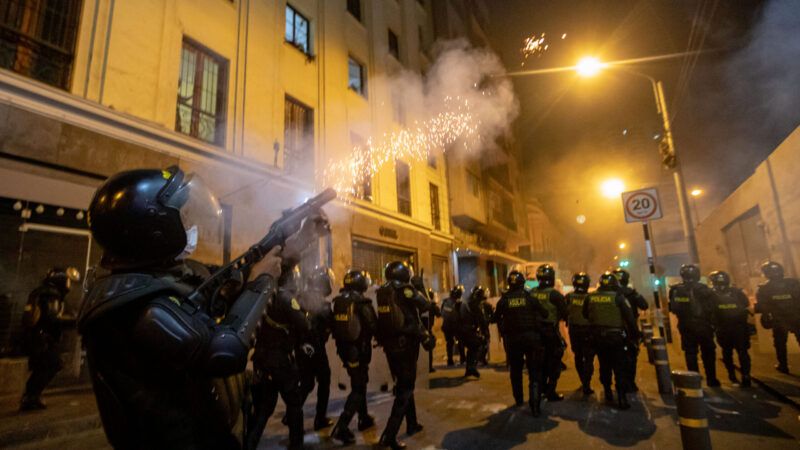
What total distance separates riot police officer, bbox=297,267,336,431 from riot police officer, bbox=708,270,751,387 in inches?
243

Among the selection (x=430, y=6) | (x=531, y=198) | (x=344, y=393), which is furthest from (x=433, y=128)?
(x=531, y=198)

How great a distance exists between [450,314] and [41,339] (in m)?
6.90

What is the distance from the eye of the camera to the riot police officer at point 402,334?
14.3ft

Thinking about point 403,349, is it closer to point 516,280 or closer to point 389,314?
point 389,314

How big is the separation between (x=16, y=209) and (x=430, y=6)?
60.8 ft

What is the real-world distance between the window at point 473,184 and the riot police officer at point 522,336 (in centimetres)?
1468

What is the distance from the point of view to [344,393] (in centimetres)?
700

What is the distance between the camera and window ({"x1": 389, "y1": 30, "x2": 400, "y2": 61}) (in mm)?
16083

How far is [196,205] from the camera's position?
168 cm

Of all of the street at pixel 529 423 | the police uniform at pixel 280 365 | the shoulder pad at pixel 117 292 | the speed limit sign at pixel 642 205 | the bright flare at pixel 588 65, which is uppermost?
the bright flare at pixel 588 65

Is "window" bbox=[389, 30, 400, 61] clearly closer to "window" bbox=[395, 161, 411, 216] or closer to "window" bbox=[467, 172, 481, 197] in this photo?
"window" bbox=[395, 161, 411, 216]

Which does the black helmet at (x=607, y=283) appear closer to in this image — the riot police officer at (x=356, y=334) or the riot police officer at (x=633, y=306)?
the riot police officer at (x=633, y=306)

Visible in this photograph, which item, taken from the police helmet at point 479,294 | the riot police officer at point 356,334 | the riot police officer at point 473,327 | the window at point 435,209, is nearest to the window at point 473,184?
the window at point 435,209

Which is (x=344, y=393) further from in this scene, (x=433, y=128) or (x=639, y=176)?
(x=639, y=176)
